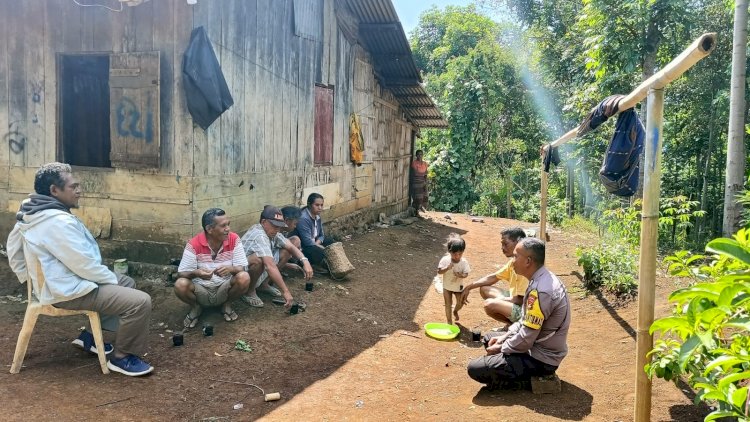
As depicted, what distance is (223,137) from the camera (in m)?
7.09

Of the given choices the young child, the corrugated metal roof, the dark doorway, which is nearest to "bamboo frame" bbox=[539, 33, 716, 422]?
the young child

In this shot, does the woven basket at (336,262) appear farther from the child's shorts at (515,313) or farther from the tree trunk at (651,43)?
the tree trunk at (651,43)

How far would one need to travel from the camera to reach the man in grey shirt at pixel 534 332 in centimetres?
422

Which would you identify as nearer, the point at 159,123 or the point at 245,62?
the point at 159,123

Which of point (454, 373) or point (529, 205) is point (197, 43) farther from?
point (529, 205)

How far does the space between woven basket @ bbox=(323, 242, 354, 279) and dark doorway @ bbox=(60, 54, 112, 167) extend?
3290 mm

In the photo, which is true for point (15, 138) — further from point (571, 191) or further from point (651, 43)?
point (571, 191)

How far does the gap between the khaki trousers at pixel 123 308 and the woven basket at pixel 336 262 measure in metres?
3.46

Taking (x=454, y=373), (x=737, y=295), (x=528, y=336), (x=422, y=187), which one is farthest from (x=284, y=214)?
(x=422, y=187)

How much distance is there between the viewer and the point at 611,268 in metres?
7.43

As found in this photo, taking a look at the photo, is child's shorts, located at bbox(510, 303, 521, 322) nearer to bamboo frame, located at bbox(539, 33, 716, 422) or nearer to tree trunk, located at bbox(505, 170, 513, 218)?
bamboo frame, located at bbox(539, 33, 716, 422)

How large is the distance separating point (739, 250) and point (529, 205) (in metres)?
16.4

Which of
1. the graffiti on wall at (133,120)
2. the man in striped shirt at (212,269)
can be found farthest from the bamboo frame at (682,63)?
the graffiti on wall at (133,120)

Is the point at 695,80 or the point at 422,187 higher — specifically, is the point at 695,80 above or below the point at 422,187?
above
